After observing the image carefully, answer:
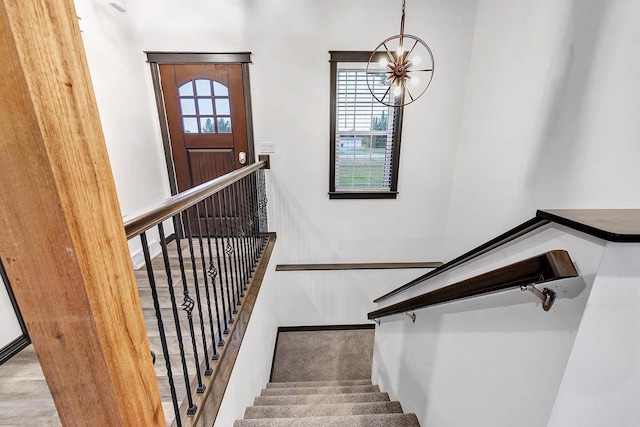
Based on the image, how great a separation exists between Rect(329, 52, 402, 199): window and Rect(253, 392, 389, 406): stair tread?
199cm

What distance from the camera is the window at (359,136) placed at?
2920 millimetres

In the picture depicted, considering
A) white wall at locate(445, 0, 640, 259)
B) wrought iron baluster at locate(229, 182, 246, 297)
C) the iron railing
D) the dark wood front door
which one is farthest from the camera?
the dark wood front door

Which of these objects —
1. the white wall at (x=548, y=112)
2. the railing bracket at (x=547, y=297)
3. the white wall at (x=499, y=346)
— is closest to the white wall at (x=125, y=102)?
the white wall at (x=499, y=346)

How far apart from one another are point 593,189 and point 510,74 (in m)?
1.23

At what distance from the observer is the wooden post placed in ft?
1.25

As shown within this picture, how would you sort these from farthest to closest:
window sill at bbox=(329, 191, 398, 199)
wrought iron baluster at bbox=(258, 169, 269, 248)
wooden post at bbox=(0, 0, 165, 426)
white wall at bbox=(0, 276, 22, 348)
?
window sill at bbox=(329, 191, 398, 199), wrought iron baluster at bbox=(258, 169, 269, 248), white wall at bbox=(0, 276, 22, 348), wooden post at bbox=(0, 0, 165, 426)

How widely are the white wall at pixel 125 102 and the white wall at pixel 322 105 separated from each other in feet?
1.02

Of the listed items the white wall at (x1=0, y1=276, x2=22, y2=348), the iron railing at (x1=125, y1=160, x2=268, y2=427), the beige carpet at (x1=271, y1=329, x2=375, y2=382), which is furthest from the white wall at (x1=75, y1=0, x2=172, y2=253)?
the beige carpet at (x1=271, y1=329, x2=375, y2=382)

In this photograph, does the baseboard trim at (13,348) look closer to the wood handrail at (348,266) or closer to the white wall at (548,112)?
the wood handrail at (348,266)

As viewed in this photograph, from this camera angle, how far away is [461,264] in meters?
1.21

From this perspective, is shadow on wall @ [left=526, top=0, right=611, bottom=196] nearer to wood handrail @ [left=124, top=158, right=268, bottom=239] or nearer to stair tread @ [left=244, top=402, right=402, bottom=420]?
stair tread @ [left=244, top=402, right=402, bottom=420]

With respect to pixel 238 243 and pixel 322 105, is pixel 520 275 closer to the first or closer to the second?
pixel 238 243

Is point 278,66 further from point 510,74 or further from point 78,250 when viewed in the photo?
point 78,250

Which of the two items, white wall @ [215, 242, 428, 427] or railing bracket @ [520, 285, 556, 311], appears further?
white wall @ [215, 242, 428, 427]
